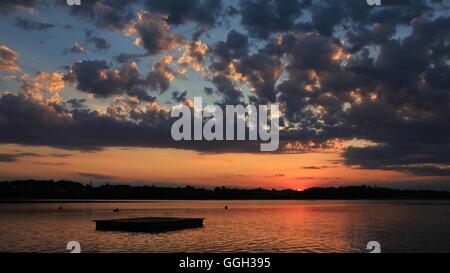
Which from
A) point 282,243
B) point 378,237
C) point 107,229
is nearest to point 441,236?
point 378,237

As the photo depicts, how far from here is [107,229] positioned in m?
91.4
